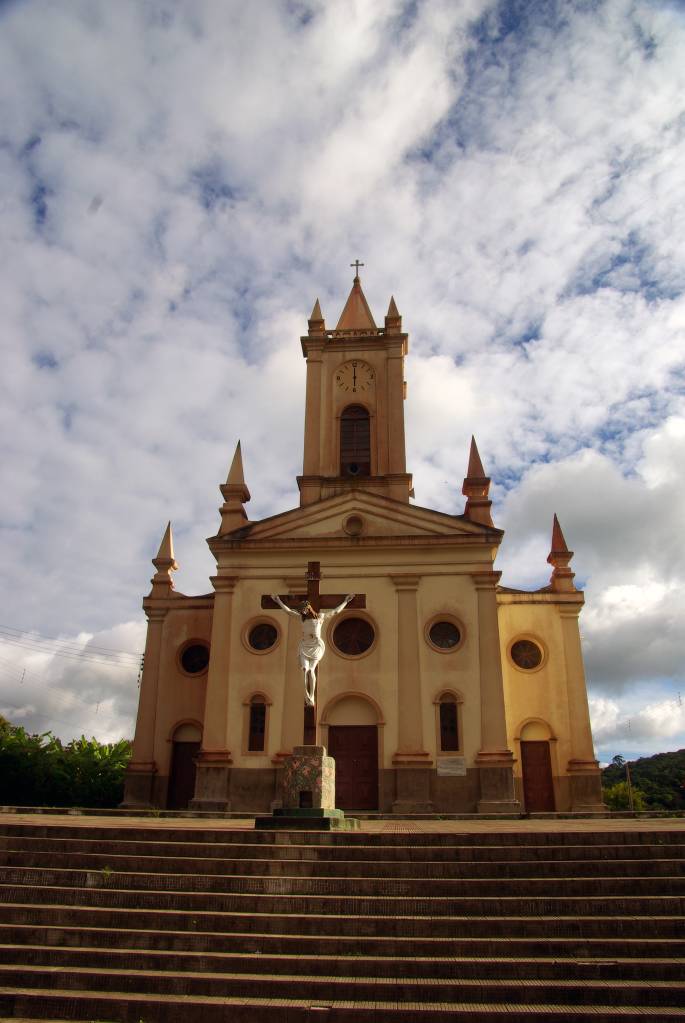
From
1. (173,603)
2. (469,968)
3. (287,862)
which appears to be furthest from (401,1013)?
(173,603)

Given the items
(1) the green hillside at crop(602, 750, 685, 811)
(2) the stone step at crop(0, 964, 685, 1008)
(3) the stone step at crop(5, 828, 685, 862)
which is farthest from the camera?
(1) the green hillside at crop(602, 750, 685, 811)

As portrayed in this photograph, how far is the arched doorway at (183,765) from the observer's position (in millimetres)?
24078

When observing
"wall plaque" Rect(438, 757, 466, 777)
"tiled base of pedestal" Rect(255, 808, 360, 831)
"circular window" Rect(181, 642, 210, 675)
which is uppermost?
"circular window" Rect(181, 642, 210, 675)

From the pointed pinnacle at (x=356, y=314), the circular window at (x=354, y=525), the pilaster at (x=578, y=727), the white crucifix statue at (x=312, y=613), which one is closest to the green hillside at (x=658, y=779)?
the pilaster at (x=578, y=727)

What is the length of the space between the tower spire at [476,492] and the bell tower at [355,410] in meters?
2.24

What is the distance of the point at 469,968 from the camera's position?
698 cm

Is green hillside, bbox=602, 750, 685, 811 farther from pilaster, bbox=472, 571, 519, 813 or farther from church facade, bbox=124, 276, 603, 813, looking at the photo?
pilaster, bbox=472, 571, 519, 813

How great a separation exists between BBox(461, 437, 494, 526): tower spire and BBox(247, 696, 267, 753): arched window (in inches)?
334

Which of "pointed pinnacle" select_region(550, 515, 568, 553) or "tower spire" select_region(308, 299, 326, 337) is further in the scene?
"tower spire" select_region(308, 299, 326, 337)

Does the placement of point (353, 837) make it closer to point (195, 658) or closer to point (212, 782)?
point (212, 782)

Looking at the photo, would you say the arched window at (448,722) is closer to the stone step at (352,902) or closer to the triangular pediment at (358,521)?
the triangular pediment at (358,521)

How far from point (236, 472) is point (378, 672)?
8742mm

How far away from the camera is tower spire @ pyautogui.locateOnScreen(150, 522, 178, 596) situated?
87.5ft

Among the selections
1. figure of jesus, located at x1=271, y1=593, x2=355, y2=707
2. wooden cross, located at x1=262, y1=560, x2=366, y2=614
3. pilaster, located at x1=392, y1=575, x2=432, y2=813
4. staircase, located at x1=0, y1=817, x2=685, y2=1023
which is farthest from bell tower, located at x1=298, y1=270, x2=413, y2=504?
staircase, located at x1=0, y1=817, x2=685, y2=1023
